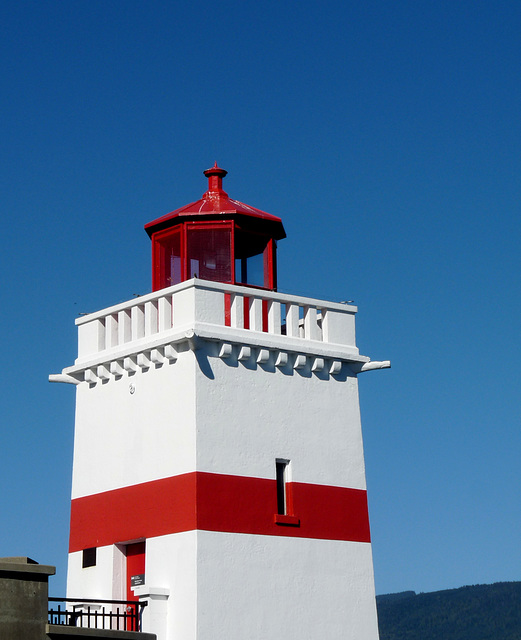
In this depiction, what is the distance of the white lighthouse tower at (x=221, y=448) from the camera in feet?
69.2

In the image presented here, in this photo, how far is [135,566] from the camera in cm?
2211

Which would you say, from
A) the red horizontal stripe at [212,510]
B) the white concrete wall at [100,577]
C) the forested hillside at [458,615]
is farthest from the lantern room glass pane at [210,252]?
the forested hillside at [458,615]

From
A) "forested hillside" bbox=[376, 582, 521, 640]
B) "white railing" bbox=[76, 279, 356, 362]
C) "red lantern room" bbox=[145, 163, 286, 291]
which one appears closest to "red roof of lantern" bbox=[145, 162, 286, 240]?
"red lantern room" bbox=[145, 163, 286, 291]

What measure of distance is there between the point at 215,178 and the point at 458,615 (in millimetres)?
154568

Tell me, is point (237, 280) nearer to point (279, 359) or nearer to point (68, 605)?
point (279, 359)

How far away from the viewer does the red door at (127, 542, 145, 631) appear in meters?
21.9

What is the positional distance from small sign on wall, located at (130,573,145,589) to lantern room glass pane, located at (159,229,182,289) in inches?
202

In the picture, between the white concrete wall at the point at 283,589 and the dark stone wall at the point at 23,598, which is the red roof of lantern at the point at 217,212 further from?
the dark stone wall at the point at 23,598

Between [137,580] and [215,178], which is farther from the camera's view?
[215,178]

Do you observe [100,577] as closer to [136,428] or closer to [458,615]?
[136,428]

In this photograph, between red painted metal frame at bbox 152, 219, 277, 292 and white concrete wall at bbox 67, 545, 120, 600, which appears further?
red painted metal frame at bbox 152, 219, 277, 292

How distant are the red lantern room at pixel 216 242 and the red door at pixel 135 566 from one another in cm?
464

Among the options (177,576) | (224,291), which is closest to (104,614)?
(177,576)

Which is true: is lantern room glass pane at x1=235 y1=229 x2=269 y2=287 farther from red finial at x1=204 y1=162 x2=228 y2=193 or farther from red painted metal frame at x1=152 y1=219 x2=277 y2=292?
red finial at x1=204 y1=162 x2=228 y2=193
